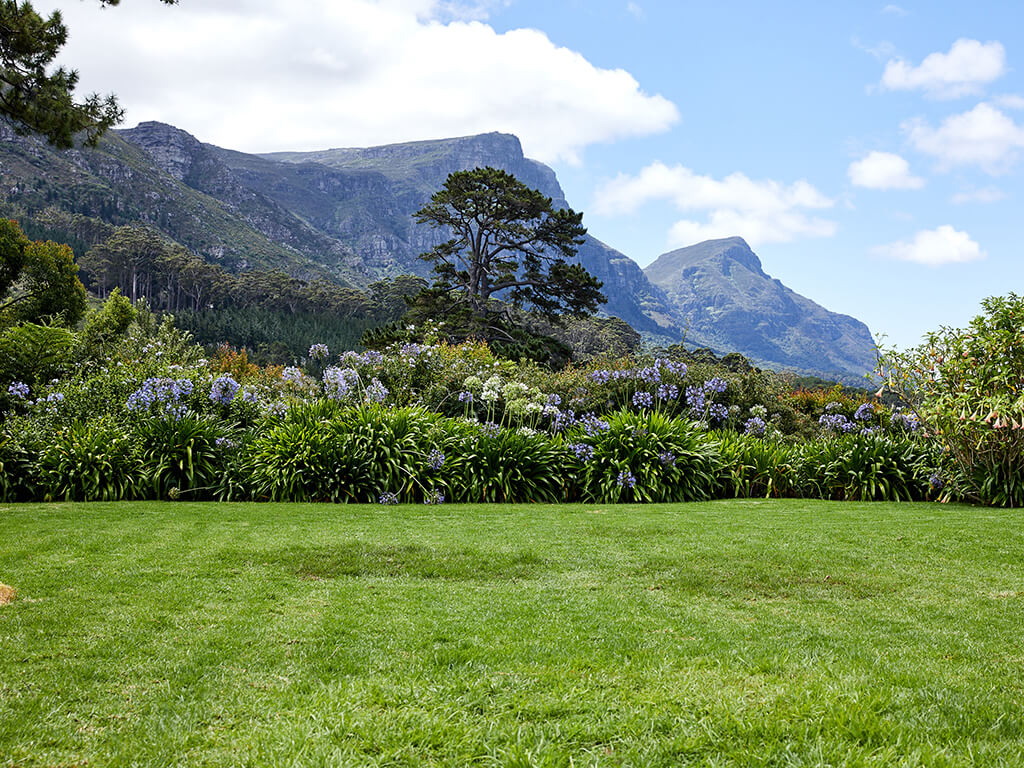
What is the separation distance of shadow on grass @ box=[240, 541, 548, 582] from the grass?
0.10ft

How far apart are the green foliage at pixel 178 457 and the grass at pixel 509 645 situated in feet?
6.53

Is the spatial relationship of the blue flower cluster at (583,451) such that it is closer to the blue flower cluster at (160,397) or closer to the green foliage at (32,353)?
the blue flower cluster at (160,397)

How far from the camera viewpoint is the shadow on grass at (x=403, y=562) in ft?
17.4

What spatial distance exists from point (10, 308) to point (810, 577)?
2101cm

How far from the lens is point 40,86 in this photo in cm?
1114

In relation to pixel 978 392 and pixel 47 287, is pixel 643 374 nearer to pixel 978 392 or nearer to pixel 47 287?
pixel 978 392

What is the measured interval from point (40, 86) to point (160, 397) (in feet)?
20.4

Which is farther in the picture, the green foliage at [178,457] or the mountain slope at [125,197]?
the mountain slope at [125,197]

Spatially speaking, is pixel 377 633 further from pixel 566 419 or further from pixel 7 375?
pixel 7 375

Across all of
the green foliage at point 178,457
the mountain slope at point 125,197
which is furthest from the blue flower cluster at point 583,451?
the mountain slope at point 125,197

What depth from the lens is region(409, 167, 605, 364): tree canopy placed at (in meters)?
27.9

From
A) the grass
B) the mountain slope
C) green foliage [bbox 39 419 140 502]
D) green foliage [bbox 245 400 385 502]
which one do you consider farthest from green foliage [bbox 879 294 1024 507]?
the mountain slope

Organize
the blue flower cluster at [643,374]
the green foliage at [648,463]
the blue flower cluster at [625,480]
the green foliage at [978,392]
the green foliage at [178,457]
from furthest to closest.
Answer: the blue flower cluster at [643,374] → the green foliage at [648,463] → the blue flower cluster at [625,480] → the green foliage at [178,457] → the green foliage at [978,392]

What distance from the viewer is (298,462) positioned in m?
8.79
